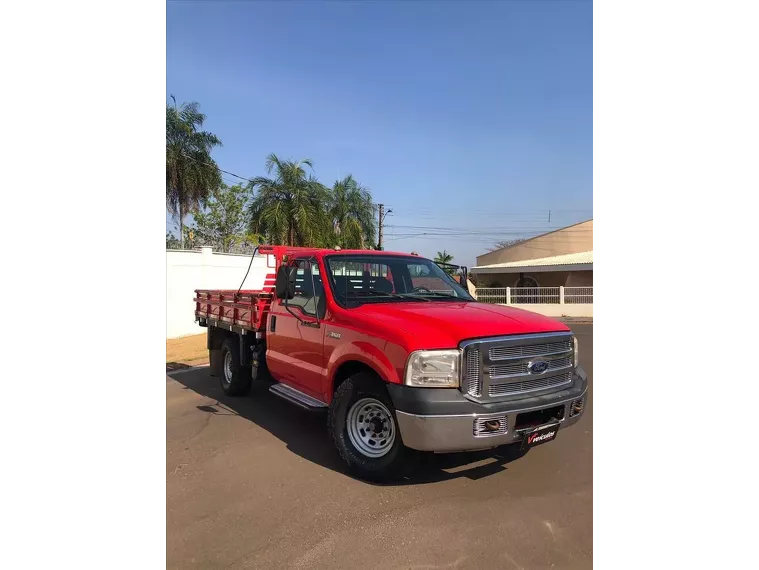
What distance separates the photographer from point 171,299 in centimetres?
1228

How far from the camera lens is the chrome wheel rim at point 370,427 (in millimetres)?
3850

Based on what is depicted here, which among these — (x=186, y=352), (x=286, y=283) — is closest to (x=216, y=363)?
(x=286, y=283)

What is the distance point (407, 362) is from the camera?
3447 millimetres

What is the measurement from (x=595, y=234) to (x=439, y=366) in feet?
7.18

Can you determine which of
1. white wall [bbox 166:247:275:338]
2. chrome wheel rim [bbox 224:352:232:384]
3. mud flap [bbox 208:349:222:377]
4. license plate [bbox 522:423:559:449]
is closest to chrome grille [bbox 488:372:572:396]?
license plate [bbox 522:423:559:449]

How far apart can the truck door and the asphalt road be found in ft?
2.29

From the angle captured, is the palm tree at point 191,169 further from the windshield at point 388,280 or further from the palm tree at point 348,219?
the windshield at point 388,280

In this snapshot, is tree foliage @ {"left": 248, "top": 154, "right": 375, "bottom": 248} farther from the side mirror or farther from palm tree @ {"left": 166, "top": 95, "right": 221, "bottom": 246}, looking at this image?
the side mirror

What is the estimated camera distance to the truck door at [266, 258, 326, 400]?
465cm

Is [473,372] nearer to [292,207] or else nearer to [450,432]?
[450,432]

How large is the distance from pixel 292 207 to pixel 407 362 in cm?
1855
